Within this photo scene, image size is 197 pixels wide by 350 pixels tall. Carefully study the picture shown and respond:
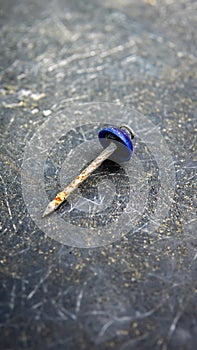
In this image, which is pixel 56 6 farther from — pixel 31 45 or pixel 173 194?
pixel 173 194

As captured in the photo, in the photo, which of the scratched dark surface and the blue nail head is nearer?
the scratched dark surface

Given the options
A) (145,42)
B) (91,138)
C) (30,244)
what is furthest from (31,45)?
(30,244)

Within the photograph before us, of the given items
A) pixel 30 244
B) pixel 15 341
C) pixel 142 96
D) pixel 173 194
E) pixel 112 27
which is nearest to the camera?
pixel 15 341

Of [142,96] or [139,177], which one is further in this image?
[142,96]

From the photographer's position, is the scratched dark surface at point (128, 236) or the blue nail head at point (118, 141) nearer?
the scratched dark surface at point (128, 236)
